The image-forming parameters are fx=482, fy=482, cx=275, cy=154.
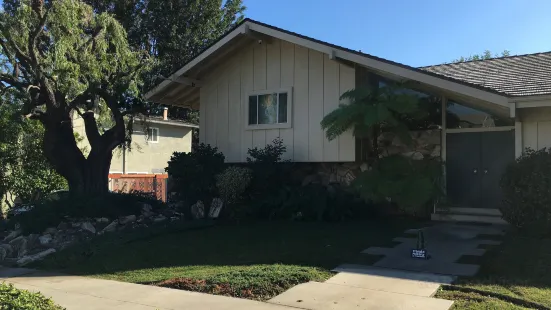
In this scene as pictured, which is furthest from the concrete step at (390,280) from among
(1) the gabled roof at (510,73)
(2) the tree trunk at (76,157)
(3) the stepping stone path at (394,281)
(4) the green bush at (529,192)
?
(2) the tree trunk at (76,157)

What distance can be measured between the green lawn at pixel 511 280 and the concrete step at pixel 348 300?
389 mm

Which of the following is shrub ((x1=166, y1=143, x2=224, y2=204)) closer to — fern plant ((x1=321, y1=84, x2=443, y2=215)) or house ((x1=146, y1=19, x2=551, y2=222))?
house ((x1=146, y1=19, x2=551, y2=222))

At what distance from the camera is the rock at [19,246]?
33.3 ft

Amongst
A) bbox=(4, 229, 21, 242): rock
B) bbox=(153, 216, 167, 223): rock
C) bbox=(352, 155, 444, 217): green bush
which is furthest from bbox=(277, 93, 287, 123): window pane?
bbox=(4, 229, 21, 242): rock

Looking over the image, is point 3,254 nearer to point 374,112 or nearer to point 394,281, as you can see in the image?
point 394,281

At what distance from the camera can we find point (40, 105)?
13.3 meters

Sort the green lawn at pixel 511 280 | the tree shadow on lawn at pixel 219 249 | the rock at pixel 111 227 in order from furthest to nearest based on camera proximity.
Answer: the rock at pixel 111 227
the tree shadow on lawn at pixel 219 249
the green lawn at pixel 511 280

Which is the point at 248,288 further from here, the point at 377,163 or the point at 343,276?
the point at 377,163

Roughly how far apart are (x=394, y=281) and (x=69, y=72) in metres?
9.15

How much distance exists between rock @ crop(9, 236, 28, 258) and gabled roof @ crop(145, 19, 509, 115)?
5684 mm

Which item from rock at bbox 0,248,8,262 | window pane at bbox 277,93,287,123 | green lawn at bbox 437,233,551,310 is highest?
window pane at bbox 277,93,287,123

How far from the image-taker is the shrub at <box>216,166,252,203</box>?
472 inches

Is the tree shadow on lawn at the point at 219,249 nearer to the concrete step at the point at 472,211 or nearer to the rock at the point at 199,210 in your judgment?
the concrete step at the point at 472,211

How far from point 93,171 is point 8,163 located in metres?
5.48
